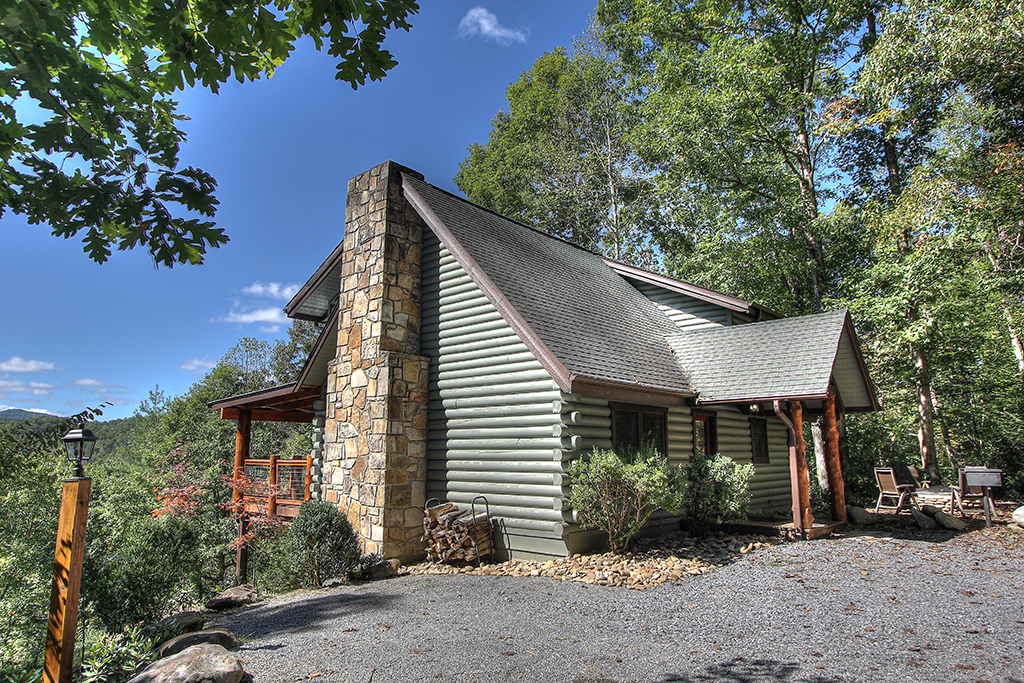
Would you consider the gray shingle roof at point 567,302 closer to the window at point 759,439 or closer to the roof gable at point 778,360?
the roof gable at point 778,360

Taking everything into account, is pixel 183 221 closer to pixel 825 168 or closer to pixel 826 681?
pixel 826 681

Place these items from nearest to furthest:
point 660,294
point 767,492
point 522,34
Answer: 1. point 767,492
2. point 660,294
3. point 522,34

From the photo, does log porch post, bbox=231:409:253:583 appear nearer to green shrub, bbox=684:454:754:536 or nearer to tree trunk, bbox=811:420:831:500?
green shrub, bbox=684:454:754:536

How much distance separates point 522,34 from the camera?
27.2 m

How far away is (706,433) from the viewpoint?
1211cm

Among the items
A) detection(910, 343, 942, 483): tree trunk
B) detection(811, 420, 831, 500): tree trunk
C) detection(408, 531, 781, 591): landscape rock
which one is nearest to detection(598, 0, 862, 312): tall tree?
detection(910, 343, 942, 483): tree trunk

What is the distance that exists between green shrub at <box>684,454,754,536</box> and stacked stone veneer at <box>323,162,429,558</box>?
482 centimetres

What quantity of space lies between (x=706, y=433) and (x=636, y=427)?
2.77 meters

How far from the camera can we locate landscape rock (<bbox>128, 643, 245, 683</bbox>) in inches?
164

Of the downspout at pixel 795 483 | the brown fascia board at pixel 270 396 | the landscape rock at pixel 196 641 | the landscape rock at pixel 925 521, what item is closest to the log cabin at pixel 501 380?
the downspout at pixel 795 483

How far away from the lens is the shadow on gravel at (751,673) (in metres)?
4.30

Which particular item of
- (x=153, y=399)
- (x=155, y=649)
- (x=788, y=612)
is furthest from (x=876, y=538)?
(x=153, y=399)

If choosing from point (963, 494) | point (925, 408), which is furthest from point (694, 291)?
point (925, 408)

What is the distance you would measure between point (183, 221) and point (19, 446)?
5549mm
